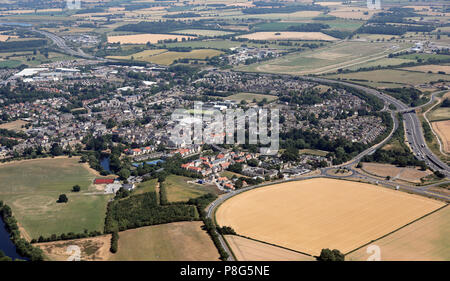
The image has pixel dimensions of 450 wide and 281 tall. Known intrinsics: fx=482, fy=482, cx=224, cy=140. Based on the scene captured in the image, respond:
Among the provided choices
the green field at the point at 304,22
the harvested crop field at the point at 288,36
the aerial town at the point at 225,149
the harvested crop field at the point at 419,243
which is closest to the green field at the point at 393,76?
the aerial town at the point at 225,149

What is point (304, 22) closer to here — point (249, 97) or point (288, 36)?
point (288, 36)

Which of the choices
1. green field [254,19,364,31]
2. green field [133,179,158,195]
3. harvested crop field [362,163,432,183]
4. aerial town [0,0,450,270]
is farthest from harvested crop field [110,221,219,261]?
green field [254,19,364,31]

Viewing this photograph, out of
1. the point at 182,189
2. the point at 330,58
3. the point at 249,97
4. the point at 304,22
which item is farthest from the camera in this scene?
the point at 304,22

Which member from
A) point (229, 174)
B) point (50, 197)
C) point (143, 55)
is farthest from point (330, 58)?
point (50, 197)

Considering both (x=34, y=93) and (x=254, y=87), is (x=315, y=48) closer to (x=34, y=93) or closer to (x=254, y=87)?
(x=254, y=87)

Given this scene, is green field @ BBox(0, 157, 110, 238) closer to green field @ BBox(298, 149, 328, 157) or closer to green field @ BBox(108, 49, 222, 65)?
green field @ BBox(298, 149, 328, 157)
